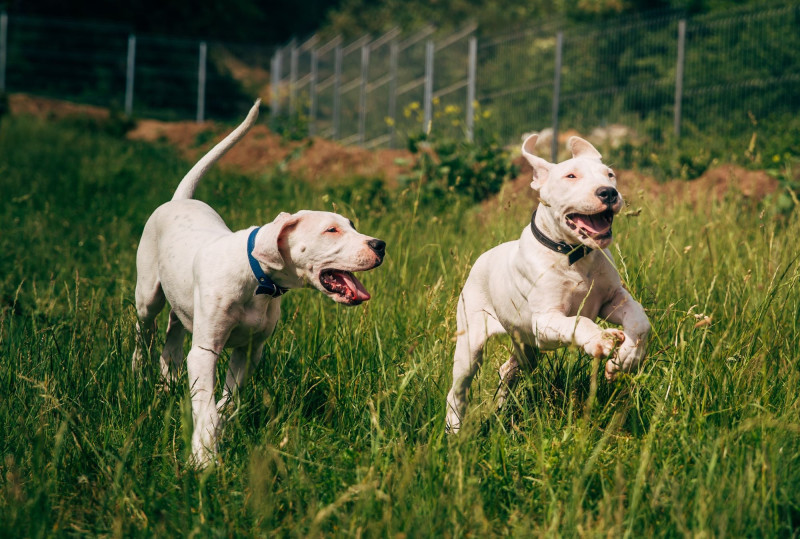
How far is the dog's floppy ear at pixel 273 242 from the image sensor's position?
3.48m

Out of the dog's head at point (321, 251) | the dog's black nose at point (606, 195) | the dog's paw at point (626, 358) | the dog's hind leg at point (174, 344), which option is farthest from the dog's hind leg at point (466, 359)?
the dog's hind leg at point (174, 344)

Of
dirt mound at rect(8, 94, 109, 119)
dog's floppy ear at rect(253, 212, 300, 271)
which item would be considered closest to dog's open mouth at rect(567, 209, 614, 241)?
dog's floppy ear at rect(253, 212, 300, 271)

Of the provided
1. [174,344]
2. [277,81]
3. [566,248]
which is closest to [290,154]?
[174,344]

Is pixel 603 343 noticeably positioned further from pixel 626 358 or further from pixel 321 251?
pixel 321 251

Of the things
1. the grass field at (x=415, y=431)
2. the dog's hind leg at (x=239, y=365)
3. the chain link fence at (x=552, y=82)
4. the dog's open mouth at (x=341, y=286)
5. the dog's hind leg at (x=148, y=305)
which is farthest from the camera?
the chain link fence at (x=552, y=82)

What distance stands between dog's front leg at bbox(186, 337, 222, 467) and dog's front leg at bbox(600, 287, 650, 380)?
150 cm

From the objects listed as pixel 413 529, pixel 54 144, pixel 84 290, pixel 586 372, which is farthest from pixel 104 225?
pixel 54 144

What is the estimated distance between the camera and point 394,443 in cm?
318

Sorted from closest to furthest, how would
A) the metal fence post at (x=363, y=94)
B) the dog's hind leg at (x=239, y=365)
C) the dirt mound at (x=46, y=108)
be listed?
the dog's hind leg at (x=239, y=365)
the metal fence post at (x=363, y=94)
the dirt mound at (x=46, y=108)

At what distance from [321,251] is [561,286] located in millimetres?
936

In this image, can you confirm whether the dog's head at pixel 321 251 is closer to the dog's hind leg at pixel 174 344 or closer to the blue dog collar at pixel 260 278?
the blue dog collar at pixel 260 278

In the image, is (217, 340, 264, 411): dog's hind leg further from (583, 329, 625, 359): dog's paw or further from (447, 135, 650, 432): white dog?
(583, 329, 625, 359): dog's paw

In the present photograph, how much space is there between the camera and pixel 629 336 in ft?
10.6

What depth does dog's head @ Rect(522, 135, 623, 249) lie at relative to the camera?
324 cm
